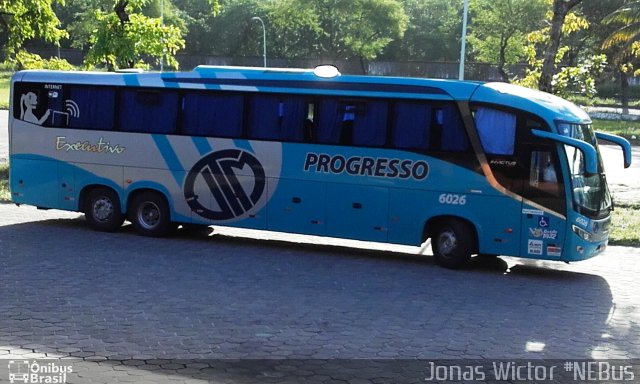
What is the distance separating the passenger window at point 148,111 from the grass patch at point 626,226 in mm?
8434

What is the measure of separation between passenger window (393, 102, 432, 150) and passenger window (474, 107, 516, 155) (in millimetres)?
869

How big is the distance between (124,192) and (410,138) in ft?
18.2

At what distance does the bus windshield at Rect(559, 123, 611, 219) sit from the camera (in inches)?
610

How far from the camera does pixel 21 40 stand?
95.3 ft

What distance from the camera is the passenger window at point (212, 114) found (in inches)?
705

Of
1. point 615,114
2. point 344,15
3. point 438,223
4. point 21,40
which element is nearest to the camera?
point 438,223

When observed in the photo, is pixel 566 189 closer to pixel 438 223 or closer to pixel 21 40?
pixel 438 223

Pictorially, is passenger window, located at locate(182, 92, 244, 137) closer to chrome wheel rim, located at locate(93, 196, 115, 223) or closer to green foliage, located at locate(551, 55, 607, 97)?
chrome wheel rim, located at locate(93, 196, 115, 223)

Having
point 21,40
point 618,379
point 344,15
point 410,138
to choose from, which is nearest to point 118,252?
point 410,138

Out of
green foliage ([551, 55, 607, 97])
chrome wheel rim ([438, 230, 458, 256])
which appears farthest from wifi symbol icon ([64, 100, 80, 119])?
green foliage ([551, 55, 607, 97])

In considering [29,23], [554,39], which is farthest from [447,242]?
[29,23]

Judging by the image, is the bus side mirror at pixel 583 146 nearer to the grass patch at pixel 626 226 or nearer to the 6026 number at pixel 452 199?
the 6026 number at pixel 452 199

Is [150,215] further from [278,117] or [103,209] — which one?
[278,117]

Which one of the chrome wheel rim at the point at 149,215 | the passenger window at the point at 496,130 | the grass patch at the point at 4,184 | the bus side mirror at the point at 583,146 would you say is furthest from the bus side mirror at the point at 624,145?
the grass patch at the point at 4,184
